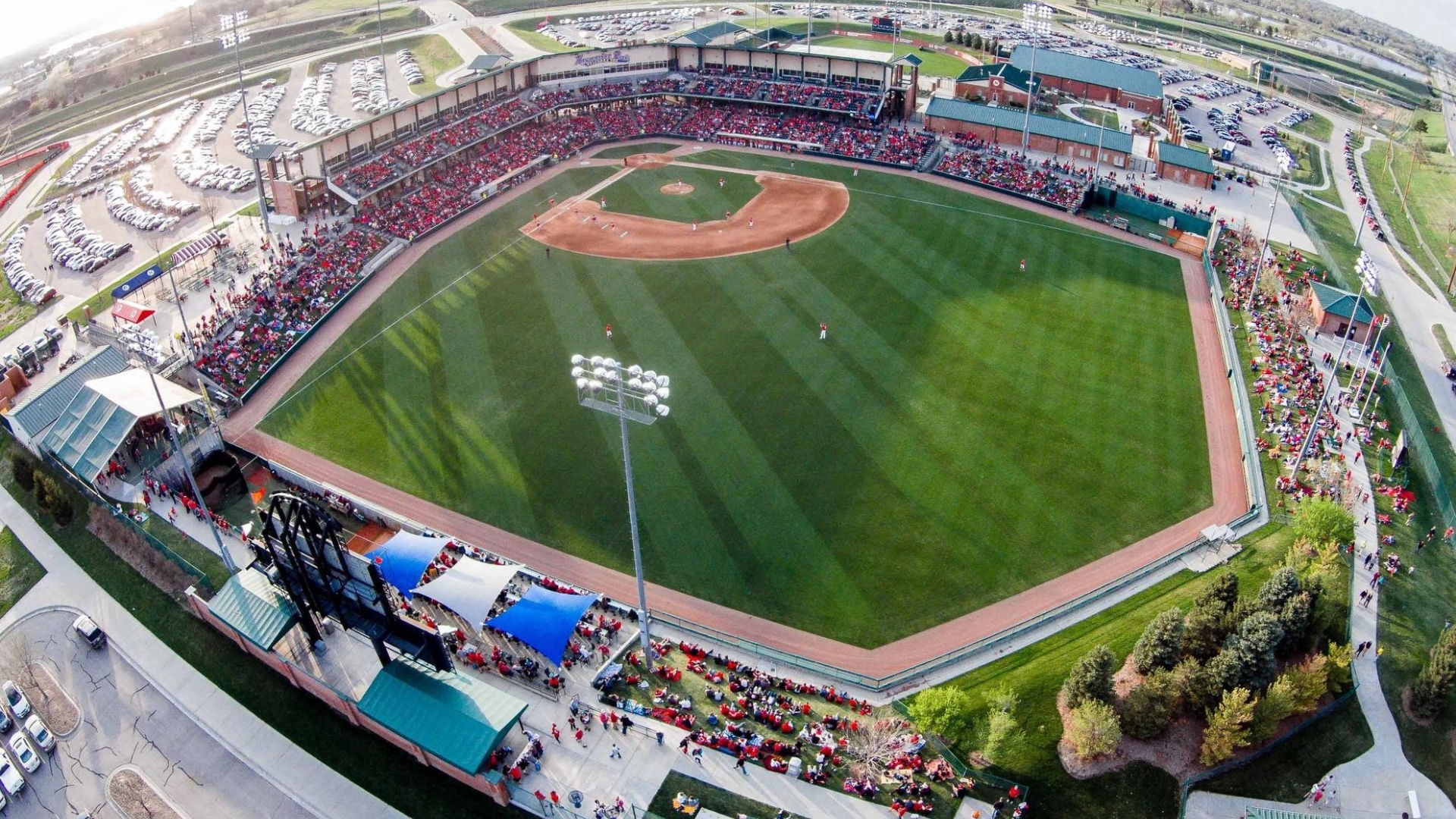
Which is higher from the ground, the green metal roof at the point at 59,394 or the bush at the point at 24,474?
the green metal roof at the point at 59,394

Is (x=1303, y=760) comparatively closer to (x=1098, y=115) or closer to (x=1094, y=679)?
(x=1094, y=679)

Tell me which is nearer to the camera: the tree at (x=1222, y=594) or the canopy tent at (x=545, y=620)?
the canopy tent at (x=545, y=620)

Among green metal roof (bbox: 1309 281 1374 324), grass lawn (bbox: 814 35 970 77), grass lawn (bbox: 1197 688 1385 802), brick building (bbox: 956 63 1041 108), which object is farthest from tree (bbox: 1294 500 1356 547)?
grass lawn (bbox: 814 35 970 77)

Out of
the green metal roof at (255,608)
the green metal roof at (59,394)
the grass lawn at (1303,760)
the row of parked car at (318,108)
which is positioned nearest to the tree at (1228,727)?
the grass lawn at (1303,760)

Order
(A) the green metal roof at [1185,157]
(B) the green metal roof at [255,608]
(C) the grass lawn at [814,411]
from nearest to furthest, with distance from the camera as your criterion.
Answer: (B) the green metal roof at [255,608], (C) the grass lawn at [814,411], (A) the green metal roof at [1185,157]

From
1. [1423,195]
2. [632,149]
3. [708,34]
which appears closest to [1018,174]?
[632,149]

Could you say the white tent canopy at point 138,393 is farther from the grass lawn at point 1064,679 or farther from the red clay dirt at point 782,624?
the grass lawn at point 1064,679

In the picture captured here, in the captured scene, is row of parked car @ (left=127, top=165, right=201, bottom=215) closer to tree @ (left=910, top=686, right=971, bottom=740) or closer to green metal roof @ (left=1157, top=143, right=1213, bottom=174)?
tree @ (left=910, top=686, right=971, bottom=740)
